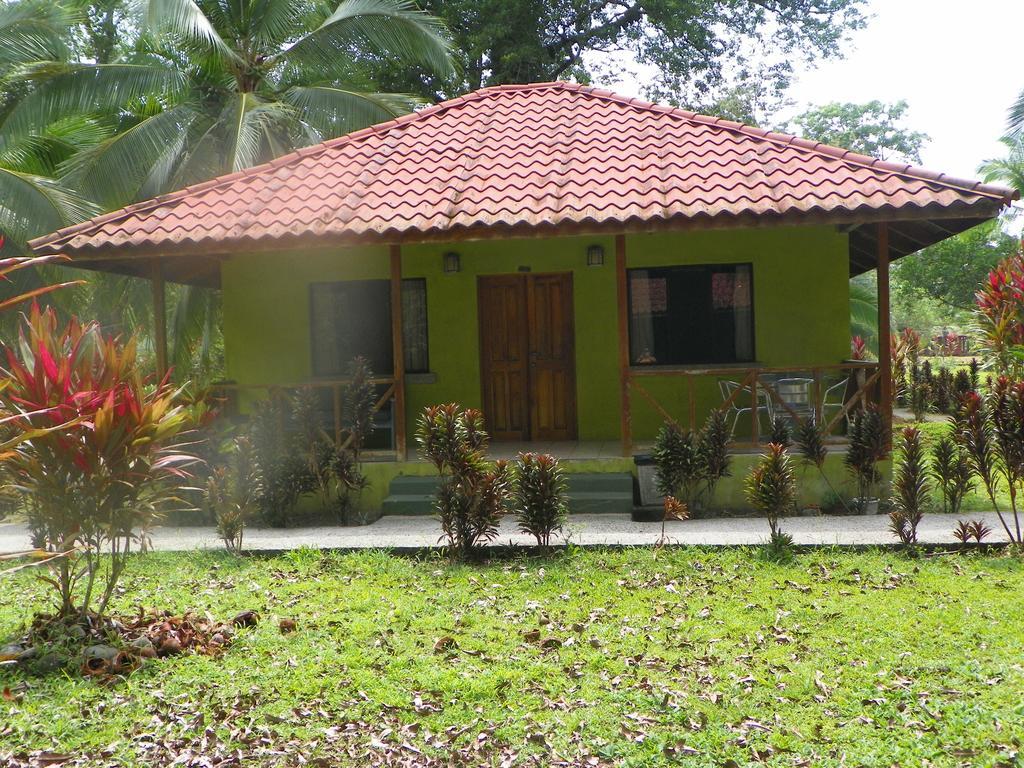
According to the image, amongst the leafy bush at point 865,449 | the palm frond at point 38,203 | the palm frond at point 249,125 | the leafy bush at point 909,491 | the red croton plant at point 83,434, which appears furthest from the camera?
the palm frond at point 249,125

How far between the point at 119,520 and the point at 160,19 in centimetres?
1155

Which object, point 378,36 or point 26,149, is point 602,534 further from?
point 26,149

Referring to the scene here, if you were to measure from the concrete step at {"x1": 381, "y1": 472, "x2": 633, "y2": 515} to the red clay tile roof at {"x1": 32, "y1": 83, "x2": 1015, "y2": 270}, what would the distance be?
8.11 ft

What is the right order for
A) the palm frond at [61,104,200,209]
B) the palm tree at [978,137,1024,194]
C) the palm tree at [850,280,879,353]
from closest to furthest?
the palm frond at [61,104,200,209]
the palm tree at [850,280,879,353]
the palm tree at [978,137,1024,194]

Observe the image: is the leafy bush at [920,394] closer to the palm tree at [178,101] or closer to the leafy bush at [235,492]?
the palm tree at [178,101]

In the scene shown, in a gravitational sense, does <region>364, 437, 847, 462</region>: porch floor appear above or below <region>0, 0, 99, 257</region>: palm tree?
below

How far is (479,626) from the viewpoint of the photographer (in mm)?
5691

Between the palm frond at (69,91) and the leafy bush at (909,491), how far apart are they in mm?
13379

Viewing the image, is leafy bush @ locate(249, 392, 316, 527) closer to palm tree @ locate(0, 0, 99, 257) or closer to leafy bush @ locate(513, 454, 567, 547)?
leafy bush @ locate(513, 454, 567, 547)

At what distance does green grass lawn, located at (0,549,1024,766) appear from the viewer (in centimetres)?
408

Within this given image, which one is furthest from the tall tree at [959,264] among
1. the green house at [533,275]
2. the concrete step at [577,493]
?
the concrete step at [577,493]

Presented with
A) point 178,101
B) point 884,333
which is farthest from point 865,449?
point 178,101

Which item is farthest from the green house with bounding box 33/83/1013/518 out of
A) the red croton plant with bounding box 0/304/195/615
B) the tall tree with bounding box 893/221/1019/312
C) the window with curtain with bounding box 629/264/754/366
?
the tall tree with bounding box 893/221/1019/312

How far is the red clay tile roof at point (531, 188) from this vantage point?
354 inches
